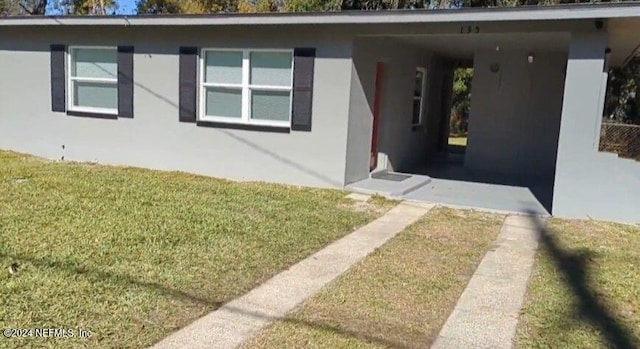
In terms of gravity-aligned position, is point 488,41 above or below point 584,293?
above

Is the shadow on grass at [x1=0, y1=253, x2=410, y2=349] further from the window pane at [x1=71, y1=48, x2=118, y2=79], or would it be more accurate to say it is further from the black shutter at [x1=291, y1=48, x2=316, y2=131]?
the window pane at [x1=71, y1=48, x2=118, y2=79]

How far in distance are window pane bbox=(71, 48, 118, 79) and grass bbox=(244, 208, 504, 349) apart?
716cm

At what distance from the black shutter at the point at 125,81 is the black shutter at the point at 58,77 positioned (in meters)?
1.37

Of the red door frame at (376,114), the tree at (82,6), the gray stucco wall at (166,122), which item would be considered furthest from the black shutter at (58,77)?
the tree at (82,6)

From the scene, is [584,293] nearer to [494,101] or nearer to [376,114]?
[376,114]

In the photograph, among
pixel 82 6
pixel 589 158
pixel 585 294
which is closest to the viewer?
pixel 585 294

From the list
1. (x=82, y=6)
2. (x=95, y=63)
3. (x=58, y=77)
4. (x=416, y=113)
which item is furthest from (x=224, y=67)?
(x=82, y=6)

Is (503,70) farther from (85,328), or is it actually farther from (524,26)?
(85,328)

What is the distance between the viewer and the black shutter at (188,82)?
31.1 ft

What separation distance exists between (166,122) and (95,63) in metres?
2.09

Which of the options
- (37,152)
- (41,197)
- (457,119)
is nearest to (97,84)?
(37,152)

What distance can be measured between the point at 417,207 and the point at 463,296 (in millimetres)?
3492

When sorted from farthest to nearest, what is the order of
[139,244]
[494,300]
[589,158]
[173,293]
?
[589,158] → [139,244] → [494,300] → [173,293]

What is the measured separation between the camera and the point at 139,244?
197 inches
